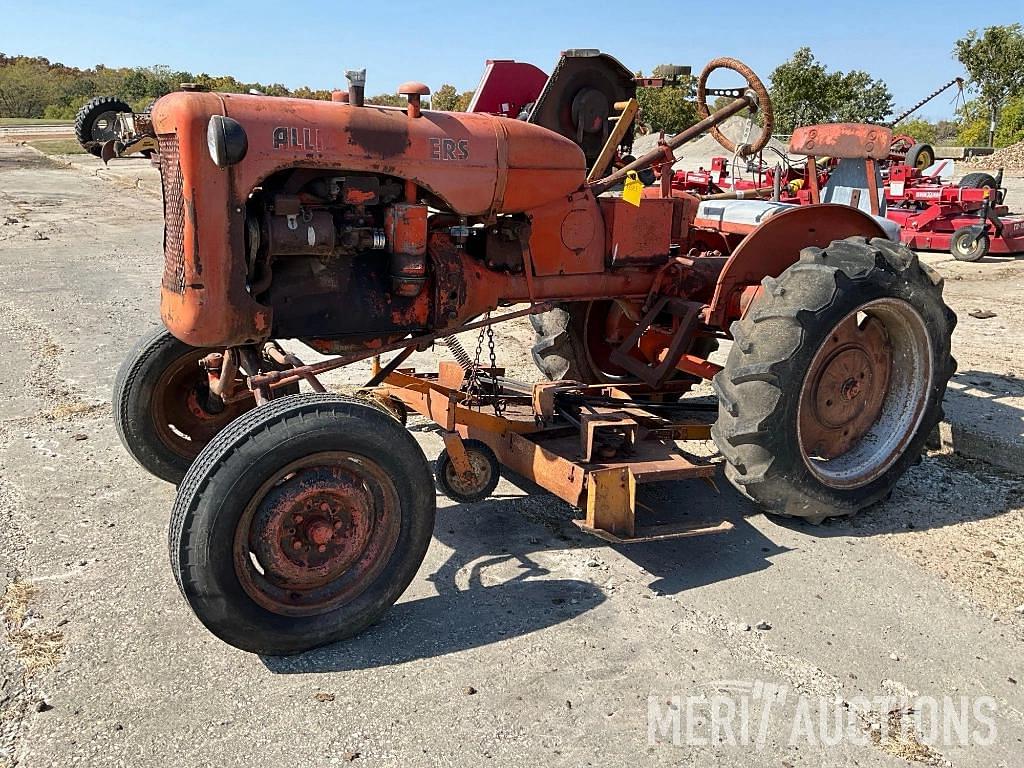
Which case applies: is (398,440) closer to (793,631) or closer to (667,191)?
(793,631)

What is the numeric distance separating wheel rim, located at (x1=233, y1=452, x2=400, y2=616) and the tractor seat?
2.76m

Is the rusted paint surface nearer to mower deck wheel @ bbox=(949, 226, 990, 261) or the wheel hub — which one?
the wheel hub

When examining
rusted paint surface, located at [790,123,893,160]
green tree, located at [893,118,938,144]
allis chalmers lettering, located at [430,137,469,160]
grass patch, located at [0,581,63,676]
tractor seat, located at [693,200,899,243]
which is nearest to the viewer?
grass patch, located at [0,581,63,676]

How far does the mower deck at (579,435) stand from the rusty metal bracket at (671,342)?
19 centimetres

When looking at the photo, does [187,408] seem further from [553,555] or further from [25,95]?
[25,95]

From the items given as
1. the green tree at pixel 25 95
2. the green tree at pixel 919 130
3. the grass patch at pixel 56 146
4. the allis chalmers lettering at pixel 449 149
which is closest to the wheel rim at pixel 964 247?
the allis chalmers lettering at pixel 449 149

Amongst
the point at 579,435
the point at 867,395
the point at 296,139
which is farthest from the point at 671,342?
the point at 296,139

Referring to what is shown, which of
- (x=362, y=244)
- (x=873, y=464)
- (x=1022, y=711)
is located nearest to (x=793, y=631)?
(x=1022, y=711)

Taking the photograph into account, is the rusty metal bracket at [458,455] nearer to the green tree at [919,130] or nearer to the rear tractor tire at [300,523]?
the rear tractor tire at [300,523]

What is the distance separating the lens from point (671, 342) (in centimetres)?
477

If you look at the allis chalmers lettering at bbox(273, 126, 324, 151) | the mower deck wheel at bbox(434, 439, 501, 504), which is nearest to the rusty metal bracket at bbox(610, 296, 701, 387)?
the mower deck wheel at bbox(434, 439, 501, 504)

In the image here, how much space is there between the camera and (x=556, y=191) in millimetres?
4059

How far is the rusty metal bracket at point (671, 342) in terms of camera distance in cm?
459

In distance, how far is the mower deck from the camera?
12.5 ft
